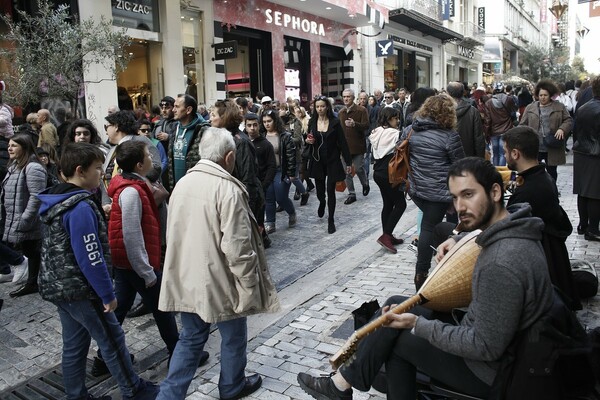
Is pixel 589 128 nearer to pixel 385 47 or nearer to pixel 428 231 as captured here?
pixel 428 231

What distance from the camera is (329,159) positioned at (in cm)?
757

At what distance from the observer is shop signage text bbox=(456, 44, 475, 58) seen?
114 feet

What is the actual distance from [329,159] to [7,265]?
14.5ft

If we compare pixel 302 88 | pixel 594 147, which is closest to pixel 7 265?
pixel 594 147

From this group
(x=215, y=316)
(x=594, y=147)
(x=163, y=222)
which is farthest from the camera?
(x=594, y=147)

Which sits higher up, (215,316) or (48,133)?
(48,133)

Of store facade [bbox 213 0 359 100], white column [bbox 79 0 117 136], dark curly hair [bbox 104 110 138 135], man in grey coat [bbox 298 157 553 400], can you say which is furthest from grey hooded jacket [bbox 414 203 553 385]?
store facade [bbox 213 0 359 100]

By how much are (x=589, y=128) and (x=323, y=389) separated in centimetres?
494

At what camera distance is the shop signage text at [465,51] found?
3488 cm

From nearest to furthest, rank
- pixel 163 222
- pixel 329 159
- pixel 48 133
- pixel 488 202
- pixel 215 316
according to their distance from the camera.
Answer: pixel 488 202, pixel 215 316, pixel 163 222, pixel 329 159, pixel 48 133

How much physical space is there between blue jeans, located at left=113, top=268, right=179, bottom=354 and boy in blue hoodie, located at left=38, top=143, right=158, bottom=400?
42cm

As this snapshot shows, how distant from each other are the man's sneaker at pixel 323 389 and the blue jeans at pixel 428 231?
219cm

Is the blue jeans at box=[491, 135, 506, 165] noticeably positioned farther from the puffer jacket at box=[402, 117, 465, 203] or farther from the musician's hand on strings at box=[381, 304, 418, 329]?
the musician's hand on strings at box=[381, 304, 418, 329]

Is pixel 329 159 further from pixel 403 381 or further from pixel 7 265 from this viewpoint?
pixel 403 381
